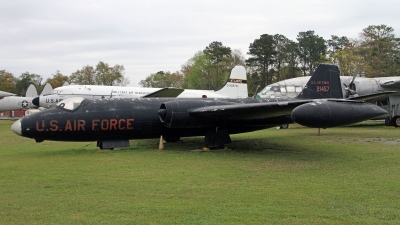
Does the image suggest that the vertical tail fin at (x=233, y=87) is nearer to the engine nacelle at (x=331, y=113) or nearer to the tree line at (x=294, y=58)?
the engine nacelle at (x=331, y=113)

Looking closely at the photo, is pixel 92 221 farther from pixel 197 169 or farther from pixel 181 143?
pixel 181 143

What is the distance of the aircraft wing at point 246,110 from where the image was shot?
1086 centimetres

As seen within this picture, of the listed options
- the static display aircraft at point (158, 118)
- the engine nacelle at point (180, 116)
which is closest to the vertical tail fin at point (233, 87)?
the static display aircraft at point (158, 118)

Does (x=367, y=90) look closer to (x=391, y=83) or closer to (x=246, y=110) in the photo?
(x=391, y=83)

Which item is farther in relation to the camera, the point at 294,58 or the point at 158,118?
the point at 294,58

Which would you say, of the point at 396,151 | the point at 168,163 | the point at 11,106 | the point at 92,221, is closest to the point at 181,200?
the point at 92,221

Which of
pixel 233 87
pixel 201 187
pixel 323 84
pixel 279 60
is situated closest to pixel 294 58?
pixel 279 60

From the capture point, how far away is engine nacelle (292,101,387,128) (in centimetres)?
950

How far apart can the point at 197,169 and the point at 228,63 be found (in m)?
62.6

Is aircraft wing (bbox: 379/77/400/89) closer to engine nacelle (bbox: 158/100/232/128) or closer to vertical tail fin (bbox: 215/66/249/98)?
vertical tail fin (bbox: 215/66/249/98)

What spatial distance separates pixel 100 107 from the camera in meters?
12.1

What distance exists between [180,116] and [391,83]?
17706mm

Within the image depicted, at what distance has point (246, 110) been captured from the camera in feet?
37.5

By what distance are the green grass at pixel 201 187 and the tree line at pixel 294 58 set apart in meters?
48.4
